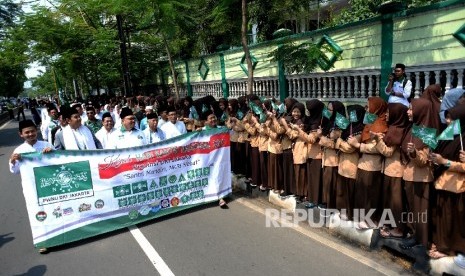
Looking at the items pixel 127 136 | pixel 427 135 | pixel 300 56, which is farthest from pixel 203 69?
pixel 427 135

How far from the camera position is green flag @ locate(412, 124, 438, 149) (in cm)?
328

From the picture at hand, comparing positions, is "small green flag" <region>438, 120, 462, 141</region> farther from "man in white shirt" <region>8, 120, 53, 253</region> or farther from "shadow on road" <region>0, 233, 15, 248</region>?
"shadow on road" <region>0, 233, 15, 248</region>

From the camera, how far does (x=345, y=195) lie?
184 inches

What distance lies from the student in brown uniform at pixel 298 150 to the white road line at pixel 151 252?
7.13ft

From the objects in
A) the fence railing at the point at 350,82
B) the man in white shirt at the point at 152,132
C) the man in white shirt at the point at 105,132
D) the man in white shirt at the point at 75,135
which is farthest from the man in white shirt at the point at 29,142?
the fence railing at the point at 350,82

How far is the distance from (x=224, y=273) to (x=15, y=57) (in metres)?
17.0

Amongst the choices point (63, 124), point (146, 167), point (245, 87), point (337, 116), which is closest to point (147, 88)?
point (245, 87)

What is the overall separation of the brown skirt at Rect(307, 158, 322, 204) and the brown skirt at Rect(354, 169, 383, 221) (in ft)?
2.22

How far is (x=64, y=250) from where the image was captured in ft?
15.3

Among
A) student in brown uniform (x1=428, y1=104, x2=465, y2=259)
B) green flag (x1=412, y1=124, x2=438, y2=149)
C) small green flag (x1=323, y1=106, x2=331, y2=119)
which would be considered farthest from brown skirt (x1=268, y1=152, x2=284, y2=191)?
green flag (x1=412, y1=124, x2=438, y2=149)

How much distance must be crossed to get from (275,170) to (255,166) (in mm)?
595

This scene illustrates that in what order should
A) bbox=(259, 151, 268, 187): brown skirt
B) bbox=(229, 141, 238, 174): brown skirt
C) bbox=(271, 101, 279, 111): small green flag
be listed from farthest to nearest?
bbox=(229, 141, 238, 174): brown skirt → bbox=(259, 151, 268, 187): brown skirt → bbox=(271, 101, 279, 111): small green flag

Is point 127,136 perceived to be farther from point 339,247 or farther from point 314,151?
point 339,247

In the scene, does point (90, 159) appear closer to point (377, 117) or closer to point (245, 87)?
point (377, 117)
